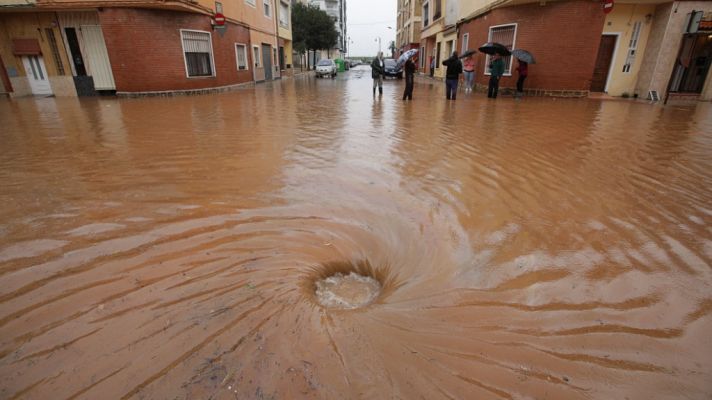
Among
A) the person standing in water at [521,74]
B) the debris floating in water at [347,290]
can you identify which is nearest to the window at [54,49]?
the debris floating in water at [347,290]

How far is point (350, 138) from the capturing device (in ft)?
22.7

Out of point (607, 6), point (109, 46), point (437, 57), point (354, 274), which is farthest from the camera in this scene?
→ point (437, 57)

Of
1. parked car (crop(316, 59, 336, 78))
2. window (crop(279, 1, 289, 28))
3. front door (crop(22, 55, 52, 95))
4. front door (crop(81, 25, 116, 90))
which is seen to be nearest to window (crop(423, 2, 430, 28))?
parked car (crop(316, 59, 336, 78))

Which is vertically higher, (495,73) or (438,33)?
(438,33)

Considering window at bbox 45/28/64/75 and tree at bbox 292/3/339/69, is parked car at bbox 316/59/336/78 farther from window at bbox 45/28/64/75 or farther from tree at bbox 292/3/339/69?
window at bbox 45/28/64/75

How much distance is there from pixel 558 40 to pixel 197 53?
15163 mm

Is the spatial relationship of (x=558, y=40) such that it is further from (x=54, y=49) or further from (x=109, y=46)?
(x=54, y=49)

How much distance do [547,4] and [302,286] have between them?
627 inches

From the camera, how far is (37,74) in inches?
611

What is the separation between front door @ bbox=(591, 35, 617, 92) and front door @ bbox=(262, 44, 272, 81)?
746 inches

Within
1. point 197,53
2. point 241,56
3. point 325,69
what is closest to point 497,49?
point 197,53

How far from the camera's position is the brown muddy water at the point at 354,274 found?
1.87 m

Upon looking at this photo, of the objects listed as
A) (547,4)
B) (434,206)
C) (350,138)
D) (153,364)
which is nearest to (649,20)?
(547,4)

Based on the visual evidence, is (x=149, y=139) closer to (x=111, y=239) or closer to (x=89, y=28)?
(x=111, y=239)
